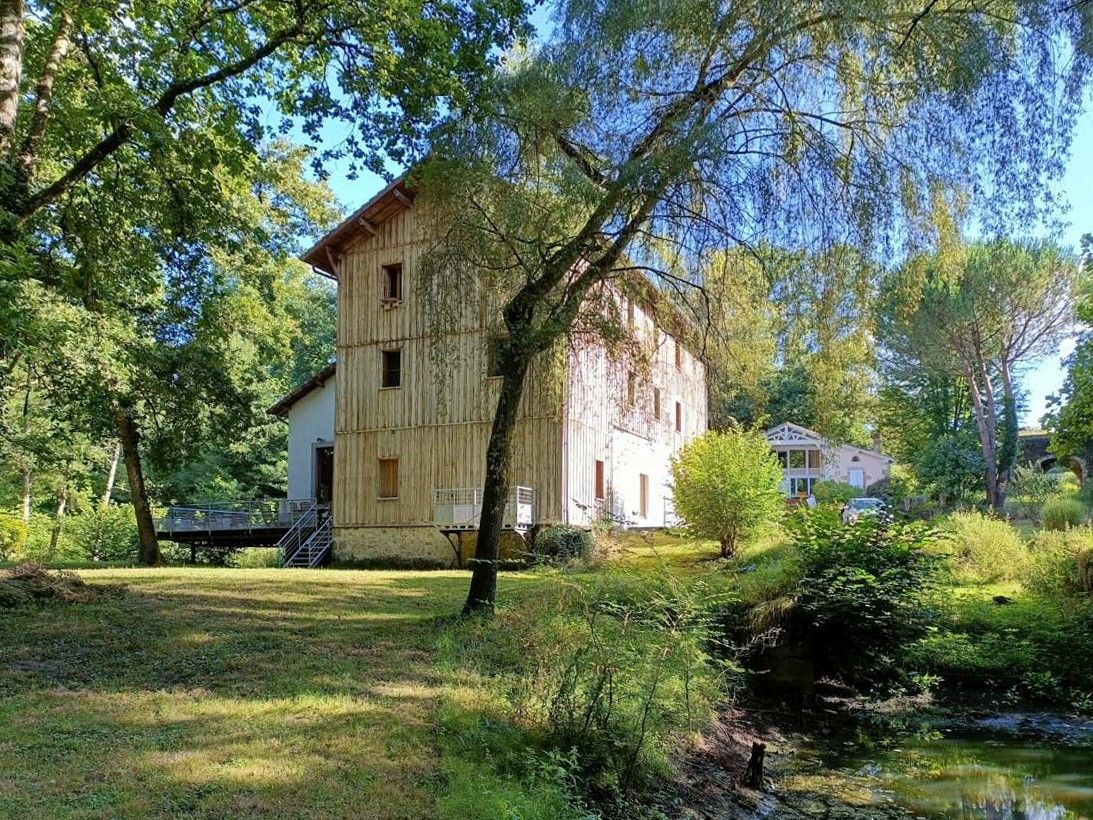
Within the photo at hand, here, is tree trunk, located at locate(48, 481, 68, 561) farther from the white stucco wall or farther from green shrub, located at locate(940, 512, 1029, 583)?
green shrub, located at locate(940, 512, 1029, 583)

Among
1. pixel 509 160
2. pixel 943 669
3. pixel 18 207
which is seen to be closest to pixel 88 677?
pixel 18 207

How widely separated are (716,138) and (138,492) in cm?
1659

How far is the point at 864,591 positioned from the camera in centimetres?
1002

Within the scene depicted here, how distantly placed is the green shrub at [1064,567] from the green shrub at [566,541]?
8.47 m

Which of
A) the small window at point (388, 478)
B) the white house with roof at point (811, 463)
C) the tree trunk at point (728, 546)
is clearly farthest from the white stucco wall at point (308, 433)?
the white house with roof at point (811, 463)

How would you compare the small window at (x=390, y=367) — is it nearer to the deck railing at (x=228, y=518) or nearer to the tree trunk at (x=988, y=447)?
the deck railing at (x=228, y=518)

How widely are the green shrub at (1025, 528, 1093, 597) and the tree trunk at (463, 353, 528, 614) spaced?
27.6 ft

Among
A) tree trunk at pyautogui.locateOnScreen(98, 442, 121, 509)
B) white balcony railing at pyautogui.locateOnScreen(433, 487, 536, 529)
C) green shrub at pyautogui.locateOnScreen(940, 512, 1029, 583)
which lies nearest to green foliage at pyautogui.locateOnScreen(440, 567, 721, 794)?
green shrub at pyautogui.locateOnScreen(940, 512, 1029, 583)

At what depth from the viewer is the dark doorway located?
25344 mm

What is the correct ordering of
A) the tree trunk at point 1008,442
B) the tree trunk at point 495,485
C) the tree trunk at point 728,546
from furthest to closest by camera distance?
1. the tree trunk at point 1008,442
2. the tree trunk at point 728,546
3. the tree trunk at point 495,485

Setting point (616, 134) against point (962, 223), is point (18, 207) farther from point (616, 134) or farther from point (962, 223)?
point (962, 223)

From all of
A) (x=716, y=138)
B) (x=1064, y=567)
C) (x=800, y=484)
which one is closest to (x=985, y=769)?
(x=1064, y=567)

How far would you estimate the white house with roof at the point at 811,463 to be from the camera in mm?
46219

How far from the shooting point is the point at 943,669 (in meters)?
10.6
